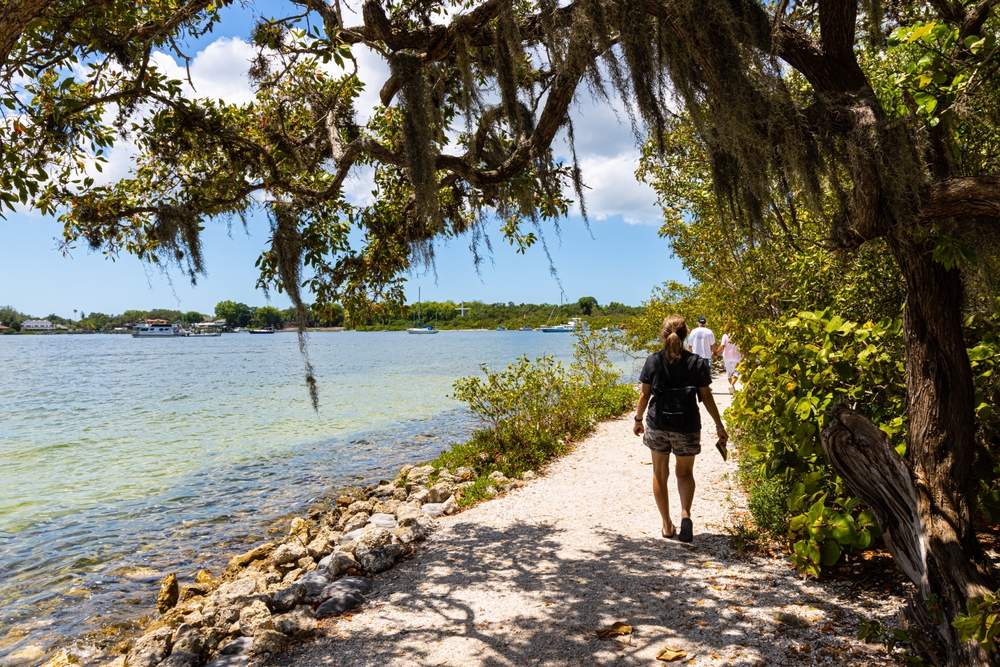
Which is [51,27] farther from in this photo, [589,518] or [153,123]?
[589,518]

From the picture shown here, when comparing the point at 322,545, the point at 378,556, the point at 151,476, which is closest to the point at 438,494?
the point at 322,545

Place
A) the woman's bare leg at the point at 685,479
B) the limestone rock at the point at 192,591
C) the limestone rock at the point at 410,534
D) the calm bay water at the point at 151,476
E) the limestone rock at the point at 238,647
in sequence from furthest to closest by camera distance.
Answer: the calm bay water at the point at 151,476
the limestone rock at the point at 192,591
the limestone rock at the point at 410,534
the woman's bare leg at the point at 685,479
the limestone rock at the point at 238,647

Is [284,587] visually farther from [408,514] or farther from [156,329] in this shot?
[156,329]

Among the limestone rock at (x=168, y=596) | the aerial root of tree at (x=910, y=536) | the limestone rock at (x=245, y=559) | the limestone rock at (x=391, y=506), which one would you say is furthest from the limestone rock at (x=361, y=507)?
the aerial root of tree at (x=910, y=536)

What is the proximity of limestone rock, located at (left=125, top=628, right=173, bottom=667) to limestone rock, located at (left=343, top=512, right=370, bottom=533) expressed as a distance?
9.03 feet

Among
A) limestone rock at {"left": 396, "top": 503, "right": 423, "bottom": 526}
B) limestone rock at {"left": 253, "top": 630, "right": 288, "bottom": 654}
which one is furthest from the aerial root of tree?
limestone rock at {"left": 396, "top": 503, "right": 423, "bottom": 526}

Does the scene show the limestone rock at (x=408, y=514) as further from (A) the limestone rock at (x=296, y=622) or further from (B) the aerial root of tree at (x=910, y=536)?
(B) the aerial root of tree at (x=910, y=536)

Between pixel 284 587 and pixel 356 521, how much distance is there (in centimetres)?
223

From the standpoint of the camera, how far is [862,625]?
3145 mm

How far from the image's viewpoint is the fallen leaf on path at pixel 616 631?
3.72m

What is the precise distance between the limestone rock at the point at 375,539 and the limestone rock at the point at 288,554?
1.33m

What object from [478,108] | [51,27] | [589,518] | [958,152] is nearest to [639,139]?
[478,108]

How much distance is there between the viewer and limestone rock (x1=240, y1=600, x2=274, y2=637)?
4.38 meters

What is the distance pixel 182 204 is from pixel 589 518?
5186mm
